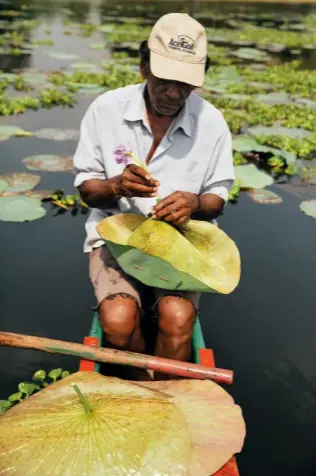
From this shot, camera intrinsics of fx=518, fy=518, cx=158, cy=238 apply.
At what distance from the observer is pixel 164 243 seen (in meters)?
2.12

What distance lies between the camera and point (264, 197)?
16.4ft

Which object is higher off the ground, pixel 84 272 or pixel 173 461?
pixel 173 461

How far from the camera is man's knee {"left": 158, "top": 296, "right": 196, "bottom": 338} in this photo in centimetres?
214

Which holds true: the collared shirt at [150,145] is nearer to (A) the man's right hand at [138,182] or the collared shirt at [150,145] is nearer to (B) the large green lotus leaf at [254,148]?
(A) the man's right hand at [138,182]

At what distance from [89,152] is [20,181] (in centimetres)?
267

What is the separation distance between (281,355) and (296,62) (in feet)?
32.2

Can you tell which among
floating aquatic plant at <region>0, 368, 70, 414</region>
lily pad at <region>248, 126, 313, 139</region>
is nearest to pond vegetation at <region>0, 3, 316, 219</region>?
lily pad at <region>248, 126, 313, 139</region>

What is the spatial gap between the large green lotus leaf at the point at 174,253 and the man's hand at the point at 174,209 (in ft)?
0.11

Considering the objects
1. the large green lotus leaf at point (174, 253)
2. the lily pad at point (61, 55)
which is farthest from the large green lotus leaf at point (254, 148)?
the lily pad at point (61, 55)

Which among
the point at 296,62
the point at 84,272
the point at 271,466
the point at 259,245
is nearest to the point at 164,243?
the point at 271,466

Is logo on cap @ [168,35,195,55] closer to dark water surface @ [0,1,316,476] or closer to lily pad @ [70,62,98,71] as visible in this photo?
dark water surface @ [0,1,316,476]

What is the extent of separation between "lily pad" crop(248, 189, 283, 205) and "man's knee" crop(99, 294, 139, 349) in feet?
9.95

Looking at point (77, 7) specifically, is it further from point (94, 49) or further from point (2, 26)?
point (94, 49)

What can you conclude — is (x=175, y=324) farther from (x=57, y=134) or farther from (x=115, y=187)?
(x=57, y=134)
